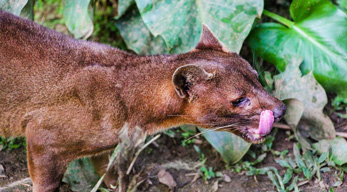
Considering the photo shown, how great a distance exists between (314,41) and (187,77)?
2.77m

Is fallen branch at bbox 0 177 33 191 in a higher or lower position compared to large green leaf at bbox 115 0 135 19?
lower

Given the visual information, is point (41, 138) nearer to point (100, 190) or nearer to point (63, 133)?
point (63, 133)

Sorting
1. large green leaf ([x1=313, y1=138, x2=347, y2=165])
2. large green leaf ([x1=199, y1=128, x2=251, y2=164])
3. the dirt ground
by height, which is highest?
large green leaf ([x1=199, y1=128, x2=251, y2=164])

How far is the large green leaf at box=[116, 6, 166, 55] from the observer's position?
23.7 ft

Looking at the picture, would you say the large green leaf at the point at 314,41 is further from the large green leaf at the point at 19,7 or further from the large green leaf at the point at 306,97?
the large green leaf at the point at 19,7

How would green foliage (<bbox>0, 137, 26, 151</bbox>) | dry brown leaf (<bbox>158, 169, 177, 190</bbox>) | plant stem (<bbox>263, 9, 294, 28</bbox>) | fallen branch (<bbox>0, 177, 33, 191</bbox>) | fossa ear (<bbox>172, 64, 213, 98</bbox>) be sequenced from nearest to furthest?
fossa ear (<bbox>172, 64, 213, 98</bbox>), fallen branch (<bbox>0, 177, 33, 191</bbox>), dry brown leaf (<bbox>158, 169, 177, 190</bbox>), green foliage (<bbox>0, 137, 26, 151</bbox>), plant stem (<bbox>263, 9, 294, 28</bbox>)

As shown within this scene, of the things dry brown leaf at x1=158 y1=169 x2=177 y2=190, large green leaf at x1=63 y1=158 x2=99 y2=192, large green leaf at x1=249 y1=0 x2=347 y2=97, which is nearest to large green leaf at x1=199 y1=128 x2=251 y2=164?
dry brown leaf at x1=158 y1=169 x2=177 y2=190

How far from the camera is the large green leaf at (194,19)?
21.4 ft

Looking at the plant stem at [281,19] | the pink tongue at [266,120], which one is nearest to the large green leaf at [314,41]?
the plant stem at [281,19]

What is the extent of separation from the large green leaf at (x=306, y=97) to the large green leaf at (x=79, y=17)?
2766 millimetres

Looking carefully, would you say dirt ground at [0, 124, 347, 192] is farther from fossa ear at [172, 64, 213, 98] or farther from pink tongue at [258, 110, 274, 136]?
fossa ear at [172, 64, 213, 98]

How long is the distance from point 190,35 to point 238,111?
2028 mm

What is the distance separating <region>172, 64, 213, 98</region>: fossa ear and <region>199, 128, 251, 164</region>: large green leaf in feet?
4.74

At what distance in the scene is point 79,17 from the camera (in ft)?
21.9
